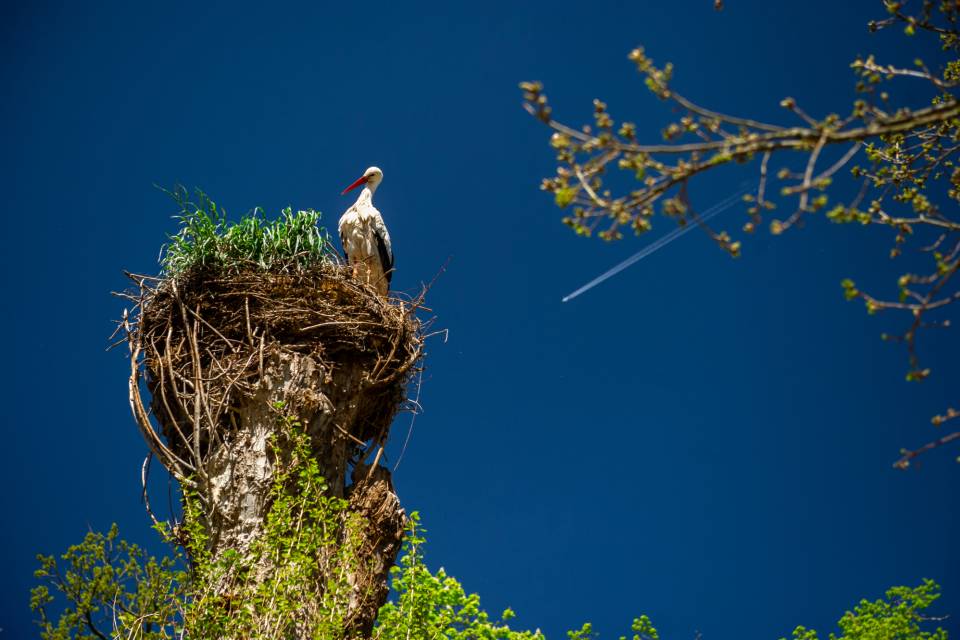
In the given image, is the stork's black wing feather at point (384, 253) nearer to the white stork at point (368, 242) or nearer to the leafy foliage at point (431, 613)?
the white stork at point (368, 242)

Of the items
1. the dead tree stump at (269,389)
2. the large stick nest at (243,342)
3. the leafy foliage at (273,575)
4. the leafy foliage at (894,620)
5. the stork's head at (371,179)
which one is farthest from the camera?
the stork's head at (371,179)

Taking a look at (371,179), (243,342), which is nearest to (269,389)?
(243,342)

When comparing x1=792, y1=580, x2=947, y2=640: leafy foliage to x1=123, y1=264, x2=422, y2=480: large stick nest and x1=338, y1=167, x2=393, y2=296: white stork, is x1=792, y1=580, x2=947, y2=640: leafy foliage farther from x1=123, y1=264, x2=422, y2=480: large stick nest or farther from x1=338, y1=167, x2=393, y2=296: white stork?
x1=338, y1=167, x2=393, y2=296: white stork

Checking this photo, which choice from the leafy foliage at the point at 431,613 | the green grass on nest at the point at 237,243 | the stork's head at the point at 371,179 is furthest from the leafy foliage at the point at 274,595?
the stork's head at the point at 371,179

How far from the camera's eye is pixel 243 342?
7.37m

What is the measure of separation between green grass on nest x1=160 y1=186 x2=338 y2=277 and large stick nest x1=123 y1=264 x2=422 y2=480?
0.33 ft

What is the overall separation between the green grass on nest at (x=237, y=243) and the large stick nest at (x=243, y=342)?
0.10m

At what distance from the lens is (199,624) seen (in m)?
5.51

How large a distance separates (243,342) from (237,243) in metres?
1.07

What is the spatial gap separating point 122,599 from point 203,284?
9.12 ft

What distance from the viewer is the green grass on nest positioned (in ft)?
25.8

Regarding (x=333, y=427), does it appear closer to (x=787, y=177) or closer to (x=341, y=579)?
(x=341, y=579)

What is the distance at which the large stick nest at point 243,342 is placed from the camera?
7055 mm

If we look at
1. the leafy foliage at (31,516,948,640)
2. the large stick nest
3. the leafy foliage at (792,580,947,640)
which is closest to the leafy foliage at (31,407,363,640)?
the leafy foliage at (31,516,948,640)
